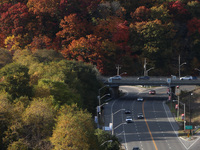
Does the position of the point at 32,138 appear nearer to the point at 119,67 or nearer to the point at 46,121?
the point at 46,121

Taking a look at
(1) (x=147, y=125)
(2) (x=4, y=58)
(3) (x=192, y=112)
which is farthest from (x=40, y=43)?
(1) (x=147, y=125)

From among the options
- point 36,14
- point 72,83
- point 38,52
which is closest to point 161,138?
point 72,83

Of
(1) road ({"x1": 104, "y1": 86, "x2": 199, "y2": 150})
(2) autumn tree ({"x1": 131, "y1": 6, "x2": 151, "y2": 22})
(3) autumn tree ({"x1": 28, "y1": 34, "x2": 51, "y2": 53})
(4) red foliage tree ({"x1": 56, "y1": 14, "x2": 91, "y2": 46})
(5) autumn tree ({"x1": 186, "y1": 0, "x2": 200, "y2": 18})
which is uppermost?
(5) autumn tree ({"x1": 186, "y1": 0, "x2": 200, "y2": 18})

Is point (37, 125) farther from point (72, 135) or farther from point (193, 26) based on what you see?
point (193, 26)

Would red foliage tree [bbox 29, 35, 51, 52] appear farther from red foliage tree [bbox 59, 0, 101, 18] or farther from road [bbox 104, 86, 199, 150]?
road [bbox 104, 86, 199, 150]

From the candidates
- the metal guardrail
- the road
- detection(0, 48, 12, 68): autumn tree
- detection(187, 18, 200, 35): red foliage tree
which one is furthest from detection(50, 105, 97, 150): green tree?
detection(187, 18, 200, 35): red foliage tree

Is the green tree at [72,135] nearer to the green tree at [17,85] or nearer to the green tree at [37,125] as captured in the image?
the green tree at [37,125]
